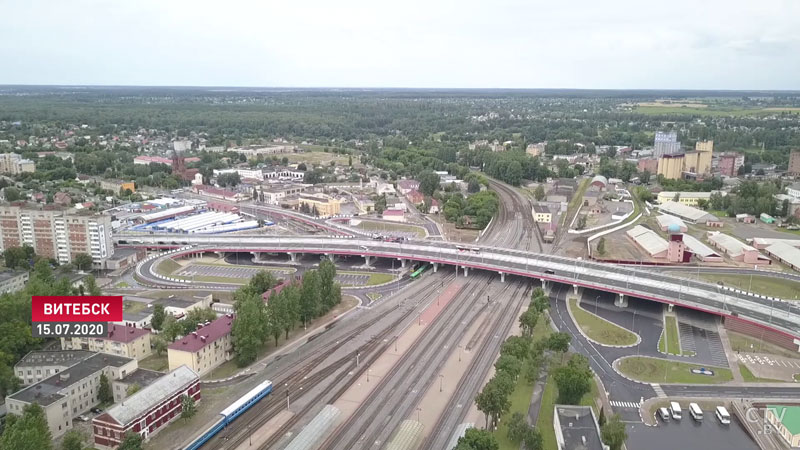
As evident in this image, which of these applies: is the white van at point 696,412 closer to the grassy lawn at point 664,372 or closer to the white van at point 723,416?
the white van at point 723,416

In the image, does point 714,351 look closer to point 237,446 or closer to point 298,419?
point 298,419

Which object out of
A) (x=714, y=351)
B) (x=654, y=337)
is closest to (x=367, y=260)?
(x=654, y=337)

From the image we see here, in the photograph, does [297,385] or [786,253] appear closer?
[297,385]

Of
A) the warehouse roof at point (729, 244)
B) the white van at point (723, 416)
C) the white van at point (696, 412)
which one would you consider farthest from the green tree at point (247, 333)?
the warehouse roof at point (729, 244)

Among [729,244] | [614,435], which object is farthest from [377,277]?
[729,244]
